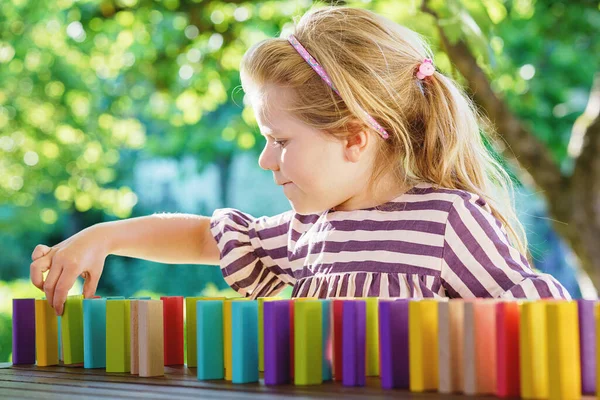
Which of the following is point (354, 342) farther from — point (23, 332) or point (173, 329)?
point (23, 332)

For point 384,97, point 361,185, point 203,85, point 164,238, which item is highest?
point 203,85

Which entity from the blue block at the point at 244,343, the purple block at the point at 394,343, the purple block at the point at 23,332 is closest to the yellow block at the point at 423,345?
the purple block at the point at 394,343

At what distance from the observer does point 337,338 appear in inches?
56.0

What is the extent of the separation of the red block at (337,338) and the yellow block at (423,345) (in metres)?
0.15

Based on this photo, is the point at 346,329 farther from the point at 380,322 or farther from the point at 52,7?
the point at 52,7

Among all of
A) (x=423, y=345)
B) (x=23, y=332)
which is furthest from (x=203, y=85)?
(x=423, y=345)

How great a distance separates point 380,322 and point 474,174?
3.29ft

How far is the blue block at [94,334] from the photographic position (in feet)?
5.63

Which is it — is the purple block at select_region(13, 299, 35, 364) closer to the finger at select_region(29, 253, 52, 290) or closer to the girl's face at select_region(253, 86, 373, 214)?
the finger at select_region(29, 253, 52, 290)

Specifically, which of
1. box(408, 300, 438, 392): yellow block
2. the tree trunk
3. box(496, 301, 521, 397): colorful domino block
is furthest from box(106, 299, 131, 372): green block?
the tree trunk

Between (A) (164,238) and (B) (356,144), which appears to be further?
(A) (164,238)

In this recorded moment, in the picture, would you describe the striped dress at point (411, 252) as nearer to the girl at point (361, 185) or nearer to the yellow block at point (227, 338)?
the girl at point (361, 185)

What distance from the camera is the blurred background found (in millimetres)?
5051

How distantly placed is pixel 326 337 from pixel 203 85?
5.28 metres
